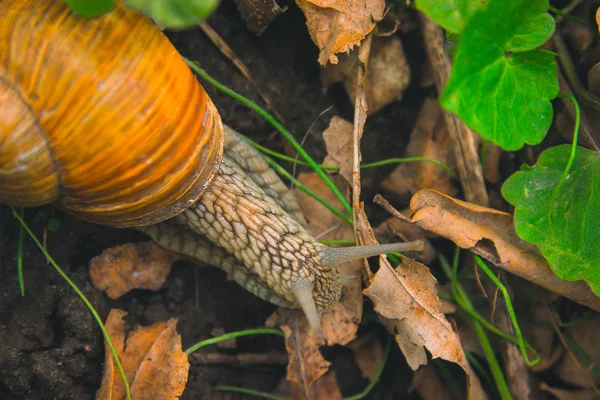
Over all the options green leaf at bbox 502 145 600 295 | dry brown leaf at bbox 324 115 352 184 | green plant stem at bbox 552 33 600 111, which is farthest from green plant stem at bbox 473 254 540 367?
green plant stem at bbox 552 33 600 111

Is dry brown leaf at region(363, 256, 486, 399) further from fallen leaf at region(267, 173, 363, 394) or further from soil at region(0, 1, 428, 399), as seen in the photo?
soil at region(0, 1, 428, 399)

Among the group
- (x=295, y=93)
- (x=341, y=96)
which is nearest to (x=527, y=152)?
(x=341, y=96)

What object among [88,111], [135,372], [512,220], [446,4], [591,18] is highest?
[88,111]

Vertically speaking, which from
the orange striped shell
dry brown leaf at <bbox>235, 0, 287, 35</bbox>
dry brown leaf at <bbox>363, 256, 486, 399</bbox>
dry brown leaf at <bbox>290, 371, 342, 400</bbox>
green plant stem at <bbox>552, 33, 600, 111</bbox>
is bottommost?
dry brown leaf at <bbox>290, 371, 342, 400</bbox>

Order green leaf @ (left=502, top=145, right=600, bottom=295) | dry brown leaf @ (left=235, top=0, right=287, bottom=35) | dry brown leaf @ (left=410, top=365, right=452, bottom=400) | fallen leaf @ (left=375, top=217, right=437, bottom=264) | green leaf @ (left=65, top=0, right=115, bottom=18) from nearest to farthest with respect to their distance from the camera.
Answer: green leaf @ (left=65, top=0, right=115, bottom=18), green leaf @ (left=502, top=145, right=600, bottom=295), dry brown leaf @ (left=235, top=0, right=287, bottom=35), fallen leaf @ (left=375, top=217, right=437, bottom=264), dry brown leaf @ (left=410, top=365, right=452, bottom=400)

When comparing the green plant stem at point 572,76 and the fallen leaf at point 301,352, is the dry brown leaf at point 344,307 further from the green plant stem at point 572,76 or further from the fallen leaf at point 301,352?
the green plant stem at point 572,76

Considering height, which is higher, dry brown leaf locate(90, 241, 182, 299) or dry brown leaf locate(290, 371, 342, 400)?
dry brown leaf locate(90, 241, 182, 299)

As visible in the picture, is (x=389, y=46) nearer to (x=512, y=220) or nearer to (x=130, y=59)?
(x=512, y=220)

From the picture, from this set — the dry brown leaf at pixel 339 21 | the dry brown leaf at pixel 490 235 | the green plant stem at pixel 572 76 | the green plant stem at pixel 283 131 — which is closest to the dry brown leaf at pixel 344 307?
the green plant stem at pixel 283 131
